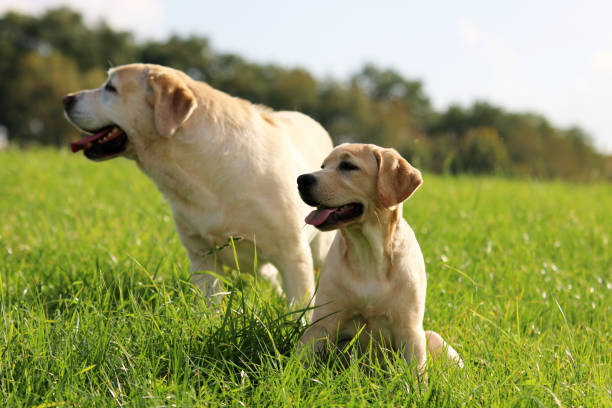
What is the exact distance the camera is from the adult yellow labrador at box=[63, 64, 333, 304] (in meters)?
4.02

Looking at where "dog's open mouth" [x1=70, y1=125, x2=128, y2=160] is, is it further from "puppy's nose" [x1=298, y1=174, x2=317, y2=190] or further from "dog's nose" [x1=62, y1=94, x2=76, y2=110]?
"puppy's nose" [x1=298, y1=174, x2=317, y2=190]

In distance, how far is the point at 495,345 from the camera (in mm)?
3461

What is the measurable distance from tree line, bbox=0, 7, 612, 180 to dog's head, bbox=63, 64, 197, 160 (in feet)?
90.0

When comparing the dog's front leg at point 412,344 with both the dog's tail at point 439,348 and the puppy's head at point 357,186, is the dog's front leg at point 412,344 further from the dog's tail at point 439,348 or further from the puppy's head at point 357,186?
the puppy's head at point 357,186

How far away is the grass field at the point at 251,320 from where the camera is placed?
2721 millimetres

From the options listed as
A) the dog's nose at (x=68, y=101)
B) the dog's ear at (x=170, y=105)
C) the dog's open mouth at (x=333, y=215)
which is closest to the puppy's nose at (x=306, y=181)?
the dog's open mouth at (x=333, y=215)

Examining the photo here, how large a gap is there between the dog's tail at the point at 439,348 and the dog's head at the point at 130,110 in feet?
6.71

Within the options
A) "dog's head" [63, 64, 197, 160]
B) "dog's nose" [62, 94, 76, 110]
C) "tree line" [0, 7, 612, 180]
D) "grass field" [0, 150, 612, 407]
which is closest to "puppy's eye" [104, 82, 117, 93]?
"dog's head" [63, 64, 197, 160]

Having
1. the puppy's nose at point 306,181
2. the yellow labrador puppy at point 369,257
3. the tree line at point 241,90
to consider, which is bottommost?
the tree line at point 241,90

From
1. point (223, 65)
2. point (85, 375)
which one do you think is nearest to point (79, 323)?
point (85, 375)

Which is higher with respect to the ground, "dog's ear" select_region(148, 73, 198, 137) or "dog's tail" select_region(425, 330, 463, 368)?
"dog's ear" select_region(148, 73, 198, 137)

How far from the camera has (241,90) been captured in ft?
155

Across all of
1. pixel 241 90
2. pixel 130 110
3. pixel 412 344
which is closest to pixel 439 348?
pixel 412 344

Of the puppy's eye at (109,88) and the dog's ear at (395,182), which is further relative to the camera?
the puppy's eye at (109,88)
